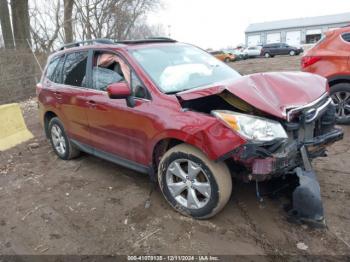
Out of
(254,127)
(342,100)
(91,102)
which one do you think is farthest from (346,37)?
(91,102)

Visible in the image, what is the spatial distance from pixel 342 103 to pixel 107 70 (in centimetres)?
439

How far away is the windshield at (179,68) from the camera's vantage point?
12.6ft

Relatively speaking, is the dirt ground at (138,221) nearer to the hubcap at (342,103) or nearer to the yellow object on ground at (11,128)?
the hubcap at (342,103)

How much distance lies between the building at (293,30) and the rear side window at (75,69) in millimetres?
68280

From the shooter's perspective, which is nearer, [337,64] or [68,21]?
[337,64]

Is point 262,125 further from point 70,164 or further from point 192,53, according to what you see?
point 70,164

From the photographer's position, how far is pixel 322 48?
6473 mm

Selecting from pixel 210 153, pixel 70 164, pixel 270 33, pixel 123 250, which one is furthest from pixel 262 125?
pixel 270 33

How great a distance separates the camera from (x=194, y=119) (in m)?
3.25

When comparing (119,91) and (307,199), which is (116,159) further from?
(307,199)

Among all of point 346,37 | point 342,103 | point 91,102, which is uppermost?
point 346,37

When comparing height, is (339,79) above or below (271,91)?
below

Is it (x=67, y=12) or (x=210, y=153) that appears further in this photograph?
(x=67, y=12)

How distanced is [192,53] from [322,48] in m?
3.20
